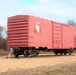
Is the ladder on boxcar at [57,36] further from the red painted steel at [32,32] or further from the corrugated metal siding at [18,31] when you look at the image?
the corrugated metal siding at [18,31]

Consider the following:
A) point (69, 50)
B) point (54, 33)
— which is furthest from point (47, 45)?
point (69, 50)

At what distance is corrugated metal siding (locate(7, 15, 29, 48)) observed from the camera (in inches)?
1024


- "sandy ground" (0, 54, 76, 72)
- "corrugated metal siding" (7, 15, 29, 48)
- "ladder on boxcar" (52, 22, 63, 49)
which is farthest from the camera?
"ladder on boxcar" (52, 22, 63, 49)

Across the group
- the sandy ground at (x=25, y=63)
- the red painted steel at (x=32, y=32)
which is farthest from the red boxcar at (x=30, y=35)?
the sandy ground at (x=25, y=63)

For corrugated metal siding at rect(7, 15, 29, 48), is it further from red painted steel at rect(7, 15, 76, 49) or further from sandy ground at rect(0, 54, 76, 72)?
sandy ground at rect(0, 54, 76, 72)

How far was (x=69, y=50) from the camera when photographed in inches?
1373

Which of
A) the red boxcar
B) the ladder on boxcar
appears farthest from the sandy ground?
the ladder on boxcar

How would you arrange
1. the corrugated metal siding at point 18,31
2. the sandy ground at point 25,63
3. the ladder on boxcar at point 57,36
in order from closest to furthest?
the sandy ground at point 25,63 → the corrugated metal siding at point 18,31 → the ladder on boxcar at point 57,36

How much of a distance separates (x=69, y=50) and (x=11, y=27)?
10479mm

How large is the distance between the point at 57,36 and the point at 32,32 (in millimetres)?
5770

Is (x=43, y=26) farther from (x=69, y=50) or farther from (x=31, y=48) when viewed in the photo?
(x=69, y=50)

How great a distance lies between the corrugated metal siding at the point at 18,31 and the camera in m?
26.0

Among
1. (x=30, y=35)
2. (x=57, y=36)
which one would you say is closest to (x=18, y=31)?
(x=30, y=35)

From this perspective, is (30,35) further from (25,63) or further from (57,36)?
(25,63)
